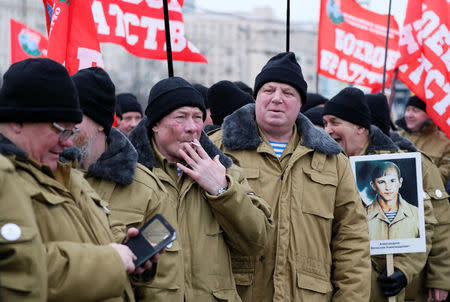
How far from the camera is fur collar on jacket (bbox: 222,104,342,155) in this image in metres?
4.39

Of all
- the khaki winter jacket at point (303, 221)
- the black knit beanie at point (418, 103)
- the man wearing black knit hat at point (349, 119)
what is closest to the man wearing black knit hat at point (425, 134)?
the black knit beanie at point (418, 103)

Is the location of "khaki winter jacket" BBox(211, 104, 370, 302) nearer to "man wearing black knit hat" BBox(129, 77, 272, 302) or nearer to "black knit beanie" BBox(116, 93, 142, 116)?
"man wearing black knit hat" BBox(129, 77, 272, 302)

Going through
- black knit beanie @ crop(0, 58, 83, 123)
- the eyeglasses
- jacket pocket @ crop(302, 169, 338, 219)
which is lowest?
jacket pocket @ crop(302, 169, 338, 219)

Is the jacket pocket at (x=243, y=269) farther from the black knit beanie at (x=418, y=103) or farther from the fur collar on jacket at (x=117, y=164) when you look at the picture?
the black knit beanie at (x=418, y=103)

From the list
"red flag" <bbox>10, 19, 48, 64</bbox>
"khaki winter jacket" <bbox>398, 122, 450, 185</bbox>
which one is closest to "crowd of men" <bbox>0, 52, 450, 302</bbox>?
"khaki winter jacket" <bbox>398, 122, 450, 185</bbox>

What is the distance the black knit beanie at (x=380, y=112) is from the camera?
6.38m

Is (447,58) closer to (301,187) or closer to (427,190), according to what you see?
(427,190)

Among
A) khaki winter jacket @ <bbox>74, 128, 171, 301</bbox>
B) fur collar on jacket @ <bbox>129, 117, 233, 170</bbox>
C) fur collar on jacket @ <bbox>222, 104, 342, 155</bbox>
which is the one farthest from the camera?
fur collar on jacket @ <bbox>222, 104, 342, 155</bbox>

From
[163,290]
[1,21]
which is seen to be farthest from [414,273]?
[1,21]

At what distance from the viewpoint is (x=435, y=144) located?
7652 millimetres

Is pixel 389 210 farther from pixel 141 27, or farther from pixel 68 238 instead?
pixel 68 238

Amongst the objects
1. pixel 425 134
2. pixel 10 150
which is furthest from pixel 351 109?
pixel 10 150

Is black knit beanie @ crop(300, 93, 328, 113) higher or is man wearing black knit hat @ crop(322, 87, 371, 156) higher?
man wearing black knit hat @ crop(322, 87, 371, 156)

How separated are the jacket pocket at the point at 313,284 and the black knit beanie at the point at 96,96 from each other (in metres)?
1.51
